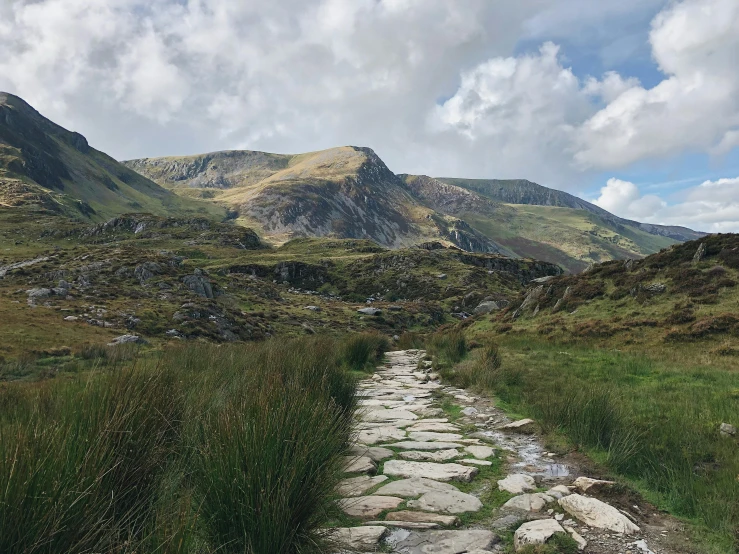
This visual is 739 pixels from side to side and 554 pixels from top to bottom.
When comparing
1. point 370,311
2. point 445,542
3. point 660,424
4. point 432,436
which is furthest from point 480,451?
point 370,311

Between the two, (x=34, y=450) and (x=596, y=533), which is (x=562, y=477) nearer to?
(x=596, y=533)

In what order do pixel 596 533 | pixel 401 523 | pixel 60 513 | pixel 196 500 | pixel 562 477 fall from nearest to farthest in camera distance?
pixel 60 513 < pixel 196 500 < pixel 596 533 < pixel 401 523 < pixel 562 477

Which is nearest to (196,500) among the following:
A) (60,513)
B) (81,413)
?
(60,513)

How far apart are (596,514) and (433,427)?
10.3ft

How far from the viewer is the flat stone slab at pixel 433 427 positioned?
19.8 ft

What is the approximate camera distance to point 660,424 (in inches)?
205

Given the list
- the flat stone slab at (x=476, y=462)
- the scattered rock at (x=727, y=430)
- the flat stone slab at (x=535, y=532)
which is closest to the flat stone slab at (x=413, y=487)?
the flat stone slab at (x=476, y=462)

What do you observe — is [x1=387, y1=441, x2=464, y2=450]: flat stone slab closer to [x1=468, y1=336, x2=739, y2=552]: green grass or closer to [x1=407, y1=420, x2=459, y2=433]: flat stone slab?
[x1=407, y1=420, x2=459, y2=433]: flat stone slab

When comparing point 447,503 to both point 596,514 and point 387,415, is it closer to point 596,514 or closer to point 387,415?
point 596,514

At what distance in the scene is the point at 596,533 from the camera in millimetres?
2938

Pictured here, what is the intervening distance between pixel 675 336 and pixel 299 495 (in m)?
15.5

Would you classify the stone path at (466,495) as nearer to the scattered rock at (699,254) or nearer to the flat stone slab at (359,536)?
the flat stone slab at (359,536)

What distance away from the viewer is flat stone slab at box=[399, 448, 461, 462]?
15.5ft

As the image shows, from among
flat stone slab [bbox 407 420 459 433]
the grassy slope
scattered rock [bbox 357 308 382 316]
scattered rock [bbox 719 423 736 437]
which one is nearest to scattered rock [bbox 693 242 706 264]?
the grassy slope
